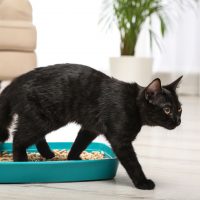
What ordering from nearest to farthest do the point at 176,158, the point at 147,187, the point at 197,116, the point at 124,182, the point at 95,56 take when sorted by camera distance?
the point at 147,187, the point at 124,182, the point at 176,158, the point at 197,116, the point at 95,56

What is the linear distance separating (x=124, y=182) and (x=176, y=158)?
0.50m

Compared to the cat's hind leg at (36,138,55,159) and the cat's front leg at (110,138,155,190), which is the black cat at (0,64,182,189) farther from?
the cat's hind leg at (36,138,55,159)

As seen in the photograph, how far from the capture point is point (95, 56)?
18.0 ft

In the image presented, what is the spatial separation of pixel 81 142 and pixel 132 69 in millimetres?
3049

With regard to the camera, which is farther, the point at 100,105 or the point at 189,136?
the point at 189,136

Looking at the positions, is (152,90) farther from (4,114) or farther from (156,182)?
(4,114)

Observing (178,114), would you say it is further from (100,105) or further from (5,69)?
(5,69)

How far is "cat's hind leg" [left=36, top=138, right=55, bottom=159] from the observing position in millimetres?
1773

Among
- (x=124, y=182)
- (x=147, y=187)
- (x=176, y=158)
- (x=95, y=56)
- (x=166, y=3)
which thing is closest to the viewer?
(x=147, y=187)

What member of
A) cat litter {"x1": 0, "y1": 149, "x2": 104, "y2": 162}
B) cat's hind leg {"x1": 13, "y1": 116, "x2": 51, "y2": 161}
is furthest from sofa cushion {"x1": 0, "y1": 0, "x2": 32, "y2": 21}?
cat's hind leg {"x1": 13, "y1": 116, "x2": 51, "y2": 161}

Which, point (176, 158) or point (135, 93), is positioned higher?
point (135, 93)

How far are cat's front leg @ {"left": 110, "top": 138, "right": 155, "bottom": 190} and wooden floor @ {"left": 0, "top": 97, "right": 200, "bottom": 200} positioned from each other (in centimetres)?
2

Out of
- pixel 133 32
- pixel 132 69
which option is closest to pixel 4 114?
pixel 132 69

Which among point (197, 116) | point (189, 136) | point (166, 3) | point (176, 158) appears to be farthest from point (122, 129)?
point (166, 3)
